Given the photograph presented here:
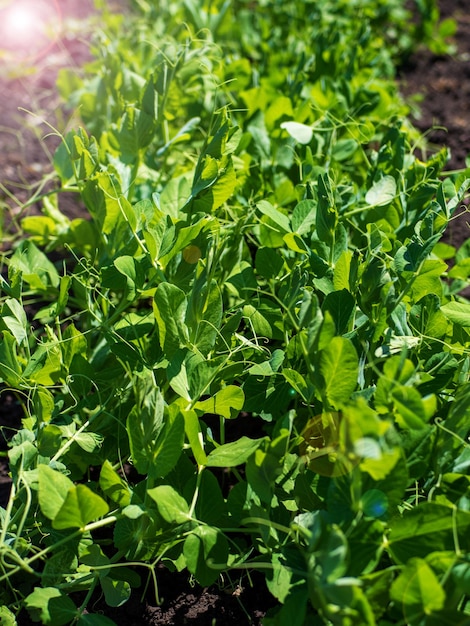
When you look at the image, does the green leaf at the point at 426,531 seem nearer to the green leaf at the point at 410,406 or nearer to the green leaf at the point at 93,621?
the green leaf at the point at 410,406

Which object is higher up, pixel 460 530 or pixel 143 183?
Answer: pixel 143 183

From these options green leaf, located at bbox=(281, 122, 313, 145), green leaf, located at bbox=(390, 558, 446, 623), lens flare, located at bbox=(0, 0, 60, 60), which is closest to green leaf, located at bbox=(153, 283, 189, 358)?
green leaf, located at bbox=(390, 558, 446, 623)

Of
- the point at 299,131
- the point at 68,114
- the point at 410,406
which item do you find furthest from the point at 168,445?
the point at 68,114

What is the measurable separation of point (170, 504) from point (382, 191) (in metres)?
0.95

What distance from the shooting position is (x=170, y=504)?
1.12 m

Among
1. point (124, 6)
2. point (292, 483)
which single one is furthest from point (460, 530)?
point (124, 6)

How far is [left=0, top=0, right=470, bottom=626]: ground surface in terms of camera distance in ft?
4.46

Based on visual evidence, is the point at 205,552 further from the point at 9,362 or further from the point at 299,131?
the point at 299,131

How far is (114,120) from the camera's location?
2215 mm

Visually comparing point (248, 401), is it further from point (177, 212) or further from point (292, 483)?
point (177, 212)

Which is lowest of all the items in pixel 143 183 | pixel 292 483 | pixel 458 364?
pixel 292 483

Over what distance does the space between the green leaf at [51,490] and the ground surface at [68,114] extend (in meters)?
0.36

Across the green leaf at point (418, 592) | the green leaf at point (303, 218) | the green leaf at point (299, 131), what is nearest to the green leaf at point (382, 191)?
the green leaf at point (303, 218)

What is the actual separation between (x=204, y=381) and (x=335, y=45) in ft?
6.13
